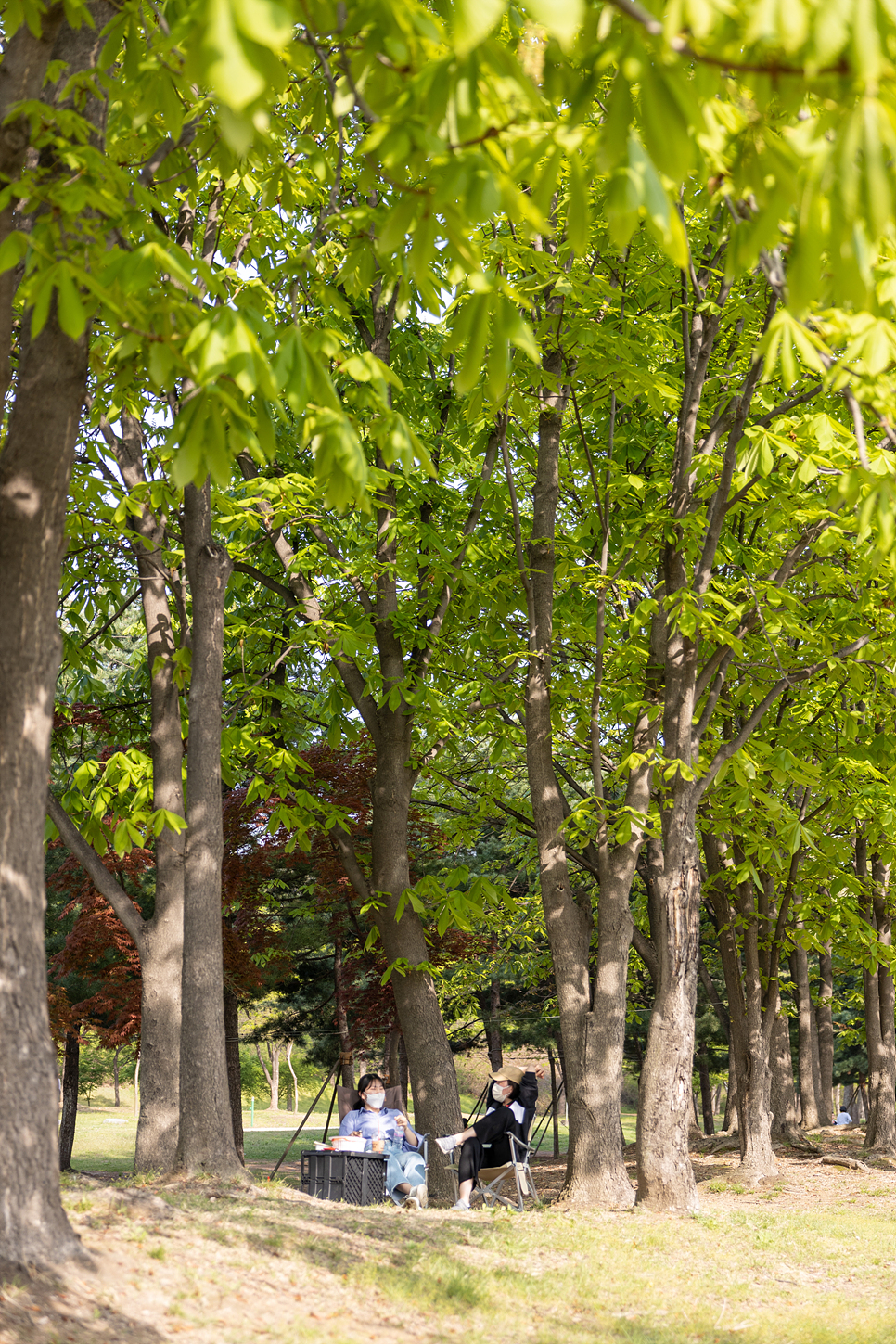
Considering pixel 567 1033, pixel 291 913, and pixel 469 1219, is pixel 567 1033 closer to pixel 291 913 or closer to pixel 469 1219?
pixel 469 1219

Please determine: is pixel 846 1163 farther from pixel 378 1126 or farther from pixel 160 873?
pixel 160 873

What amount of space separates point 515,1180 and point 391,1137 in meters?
1.17

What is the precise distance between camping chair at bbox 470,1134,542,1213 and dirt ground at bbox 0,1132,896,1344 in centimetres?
124

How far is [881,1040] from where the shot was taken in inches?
663


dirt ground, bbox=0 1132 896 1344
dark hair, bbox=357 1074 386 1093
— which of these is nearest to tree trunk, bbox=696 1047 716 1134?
dark hair, bbox=357 1074 386 1093

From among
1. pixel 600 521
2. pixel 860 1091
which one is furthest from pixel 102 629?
pixel 860 1091

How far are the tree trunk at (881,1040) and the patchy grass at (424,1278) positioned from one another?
8.85 metres

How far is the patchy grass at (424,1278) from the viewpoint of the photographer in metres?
4.06

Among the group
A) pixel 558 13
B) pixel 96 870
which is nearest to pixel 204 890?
pixel 96 870

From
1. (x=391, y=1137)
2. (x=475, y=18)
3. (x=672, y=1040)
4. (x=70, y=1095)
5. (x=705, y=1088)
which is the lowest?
(x=705, y=1088)

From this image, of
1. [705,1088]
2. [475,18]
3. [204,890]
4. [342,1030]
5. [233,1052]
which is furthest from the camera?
[705,1088]

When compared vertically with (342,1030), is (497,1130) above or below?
below

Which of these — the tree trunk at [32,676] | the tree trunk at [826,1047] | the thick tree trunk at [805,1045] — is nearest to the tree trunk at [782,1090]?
the thick tree trunk at [805,1045]

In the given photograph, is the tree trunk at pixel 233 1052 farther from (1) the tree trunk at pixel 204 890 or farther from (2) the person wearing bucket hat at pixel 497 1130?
(1) the tree trunk at pixel 204 890
